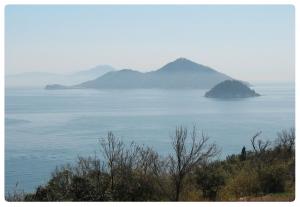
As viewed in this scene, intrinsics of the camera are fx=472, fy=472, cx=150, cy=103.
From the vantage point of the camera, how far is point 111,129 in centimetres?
1033

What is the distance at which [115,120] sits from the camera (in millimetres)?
10820

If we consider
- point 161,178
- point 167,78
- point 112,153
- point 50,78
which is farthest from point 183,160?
point 167,78

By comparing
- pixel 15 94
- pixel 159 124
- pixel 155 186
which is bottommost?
pixel 155 186

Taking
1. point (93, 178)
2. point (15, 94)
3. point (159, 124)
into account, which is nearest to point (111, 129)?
point (159, 124)

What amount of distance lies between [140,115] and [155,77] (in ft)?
8.02

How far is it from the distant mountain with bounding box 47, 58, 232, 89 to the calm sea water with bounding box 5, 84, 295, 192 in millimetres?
263

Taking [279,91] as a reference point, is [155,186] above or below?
below

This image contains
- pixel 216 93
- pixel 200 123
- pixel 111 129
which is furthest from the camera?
pixel 216 93

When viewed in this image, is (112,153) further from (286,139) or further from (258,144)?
(258,144)

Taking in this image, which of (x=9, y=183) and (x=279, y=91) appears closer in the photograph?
(x=9, y=183)

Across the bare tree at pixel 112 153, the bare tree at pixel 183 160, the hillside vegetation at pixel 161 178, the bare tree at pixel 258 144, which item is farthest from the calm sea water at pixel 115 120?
the bare tree at pixel 183 160

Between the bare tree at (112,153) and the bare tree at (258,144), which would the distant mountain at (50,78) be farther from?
the bare tree at (258,144)

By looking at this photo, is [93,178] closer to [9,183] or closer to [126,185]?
[126,185]
